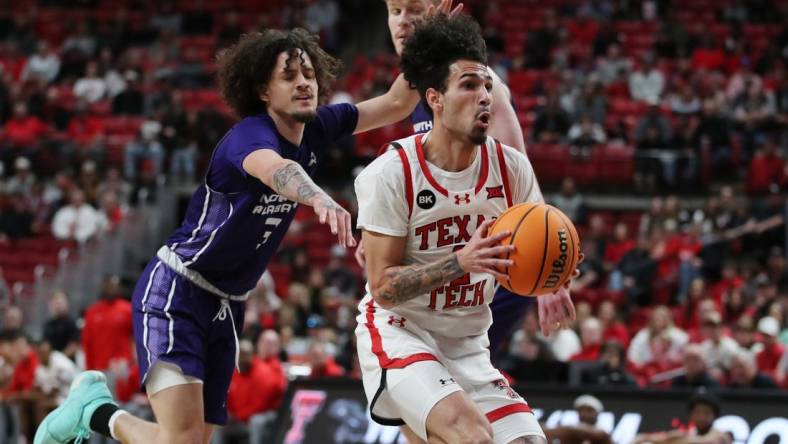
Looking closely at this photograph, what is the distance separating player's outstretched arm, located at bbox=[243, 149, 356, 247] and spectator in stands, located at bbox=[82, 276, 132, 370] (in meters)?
8.79

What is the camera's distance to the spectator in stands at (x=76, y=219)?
1986 cm

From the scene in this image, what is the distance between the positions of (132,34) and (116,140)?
5.21 meters

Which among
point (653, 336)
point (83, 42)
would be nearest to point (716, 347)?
point (653, 336)

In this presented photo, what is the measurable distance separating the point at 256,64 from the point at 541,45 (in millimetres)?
17442

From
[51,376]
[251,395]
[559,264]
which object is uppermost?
[559,264]

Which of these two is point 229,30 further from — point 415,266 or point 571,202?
point 415,266

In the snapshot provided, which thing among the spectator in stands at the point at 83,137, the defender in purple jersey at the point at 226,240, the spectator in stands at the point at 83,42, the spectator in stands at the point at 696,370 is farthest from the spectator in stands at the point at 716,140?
the defender in purple jersey at the point at 226,240

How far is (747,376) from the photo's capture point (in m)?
12.5

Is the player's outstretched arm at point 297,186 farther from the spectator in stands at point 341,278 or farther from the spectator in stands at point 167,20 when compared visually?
the spectator in stands at point 167,20

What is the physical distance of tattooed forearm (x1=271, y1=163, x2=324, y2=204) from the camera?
571 centimetres

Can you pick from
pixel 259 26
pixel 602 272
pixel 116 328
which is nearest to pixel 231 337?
pixel 116 328

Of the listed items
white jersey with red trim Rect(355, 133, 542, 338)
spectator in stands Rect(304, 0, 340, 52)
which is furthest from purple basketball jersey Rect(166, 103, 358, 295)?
spectator in stands Rect(304, 0, 340, 52)

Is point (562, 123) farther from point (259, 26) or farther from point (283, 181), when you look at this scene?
point (283, 181)

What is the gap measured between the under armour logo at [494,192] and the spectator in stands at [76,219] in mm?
14527
